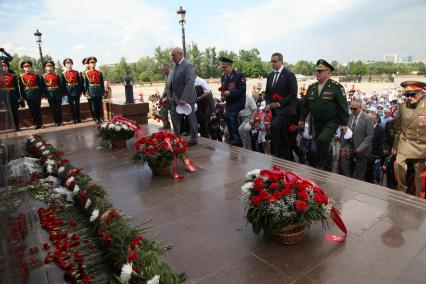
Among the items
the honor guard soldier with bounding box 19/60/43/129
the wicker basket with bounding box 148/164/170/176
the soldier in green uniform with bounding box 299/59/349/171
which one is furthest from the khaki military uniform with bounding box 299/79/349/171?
the honor guard soldier with bounding box 19/60/43/129

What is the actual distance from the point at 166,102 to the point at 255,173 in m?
5.27

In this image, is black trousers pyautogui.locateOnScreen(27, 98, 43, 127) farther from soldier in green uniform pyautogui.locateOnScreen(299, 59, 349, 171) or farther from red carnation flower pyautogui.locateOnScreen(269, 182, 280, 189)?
red carnation flower pyautogui.locateOnScreen(269, 182, 280, 189)

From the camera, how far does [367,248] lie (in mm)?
2736

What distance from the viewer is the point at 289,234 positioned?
273cm

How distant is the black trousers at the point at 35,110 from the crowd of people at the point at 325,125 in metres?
3.78

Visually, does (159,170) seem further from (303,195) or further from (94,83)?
(94,83)

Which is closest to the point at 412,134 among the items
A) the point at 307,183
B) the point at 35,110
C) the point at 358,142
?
the point at 358,142

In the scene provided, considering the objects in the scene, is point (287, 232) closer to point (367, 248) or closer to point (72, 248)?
point (367, 248)

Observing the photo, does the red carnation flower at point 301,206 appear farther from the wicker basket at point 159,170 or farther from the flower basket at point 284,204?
the wicker basket at point 159,170

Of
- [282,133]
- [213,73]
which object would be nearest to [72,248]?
[282,133]

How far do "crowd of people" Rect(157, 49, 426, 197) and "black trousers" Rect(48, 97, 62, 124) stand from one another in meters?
3.54

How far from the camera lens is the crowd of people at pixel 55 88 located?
28.8 feet

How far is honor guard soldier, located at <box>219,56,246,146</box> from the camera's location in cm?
654

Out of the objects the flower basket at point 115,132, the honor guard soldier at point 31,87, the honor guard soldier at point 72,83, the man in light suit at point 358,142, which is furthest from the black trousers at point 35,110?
the man in light suit at point 358,142
